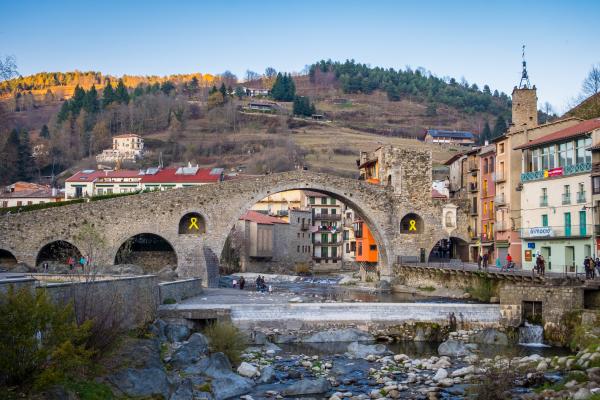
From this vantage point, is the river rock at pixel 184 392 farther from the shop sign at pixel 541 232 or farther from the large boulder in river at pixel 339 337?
the shop sign at pixel 541 232

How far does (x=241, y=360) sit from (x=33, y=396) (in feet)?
34.3

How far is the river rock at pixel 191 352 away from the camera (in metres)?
19.8

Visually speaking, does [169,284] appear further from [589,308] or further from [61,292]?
[589,308]

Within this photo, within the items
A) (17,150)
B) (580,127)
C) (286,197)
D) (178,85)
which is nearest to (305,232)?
(286,197)

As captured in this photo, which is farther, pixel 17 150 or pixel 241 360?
pixel 17 150

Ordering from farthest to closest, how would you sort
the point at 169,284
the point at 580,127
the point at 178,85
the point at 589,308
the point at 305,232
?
the point at 178,85 < the point at 305,232 < the point at 580,127 < the point at 169,284 < the point at 589,308

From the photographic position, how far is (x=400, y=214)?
53.3 m

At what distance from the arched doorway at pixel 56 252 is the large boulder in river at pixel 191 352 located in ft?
84.3

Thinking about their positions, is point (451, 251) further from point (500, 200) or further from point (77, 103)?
point (77, 103)

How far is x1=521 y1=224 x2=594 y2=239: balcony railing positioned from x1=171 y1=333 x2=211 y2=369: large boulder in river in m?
21.6

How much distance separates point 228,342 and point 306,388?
4.27 m

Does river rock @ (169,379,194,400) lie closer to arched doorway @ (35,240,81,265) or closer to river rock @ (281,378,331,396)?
river rock @ (281,378,331,396)

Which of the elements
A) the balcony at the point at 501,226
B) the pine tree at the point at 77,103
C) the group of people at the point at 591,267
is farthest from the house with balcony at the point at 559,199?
the pine tree at the point at 77,103

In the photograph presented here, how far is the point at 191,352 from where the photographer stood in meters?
20.7
